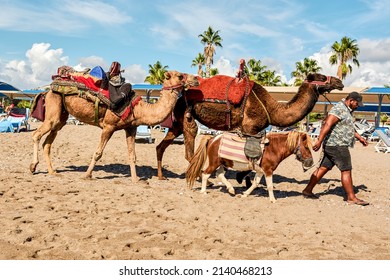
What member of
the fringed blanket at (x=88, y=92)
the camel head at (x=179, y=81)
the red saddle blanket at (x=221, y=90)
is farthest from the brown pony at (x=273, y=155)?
the fringed blanket at (x=88, y=92)

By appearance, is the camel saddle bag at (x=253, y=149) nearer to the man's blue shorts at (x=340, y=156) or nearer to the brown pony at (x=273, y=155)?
the brown pony at (x=273, y=155)

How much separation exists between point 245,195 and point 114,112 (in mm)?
3143

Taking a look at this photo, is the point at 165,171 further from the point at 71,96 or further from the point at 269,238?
the point at 269,238

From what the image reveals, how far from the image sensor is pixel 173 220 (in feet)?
16.6

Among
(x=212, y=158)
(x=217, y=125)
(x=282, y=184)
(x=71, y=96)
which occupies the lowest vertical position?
(x=282, y=184)

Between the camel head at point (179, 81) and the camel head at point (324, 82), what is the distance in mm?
2268

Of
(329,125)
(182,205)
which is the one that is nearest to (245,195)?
(182,205)

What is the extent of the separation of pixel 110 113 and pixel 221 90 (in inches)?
92.1

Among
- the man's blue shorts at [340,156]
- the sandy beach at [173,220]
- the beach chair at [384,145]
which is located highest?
the man's blue shorts at [340,156]

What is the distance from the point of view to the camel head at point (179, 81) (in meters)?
7.30

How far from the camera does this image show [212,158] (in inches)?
274

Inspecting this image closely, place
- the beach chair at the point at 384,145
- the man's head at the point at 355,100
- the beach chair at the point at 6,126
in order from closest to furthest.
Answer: the man's head at the point at 355,100 → the beach chair at the point at 384,145 → the beach chair at the point at 6,126

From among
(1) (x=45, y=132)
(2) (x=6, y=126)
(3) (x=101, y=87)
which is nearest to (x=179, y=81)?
(3) (x=101, y=87)
